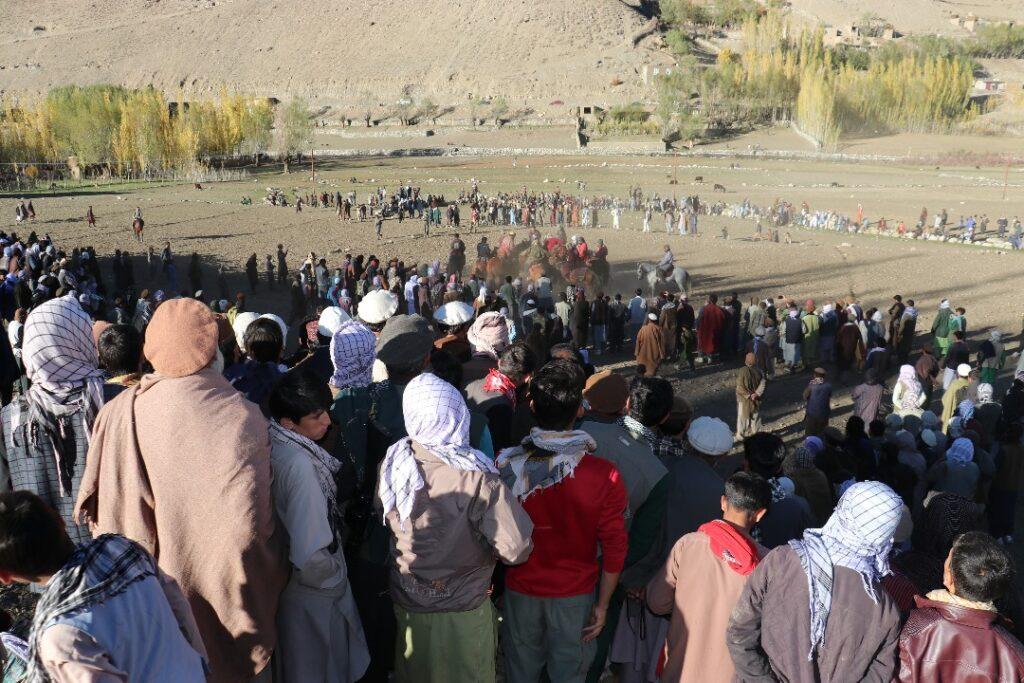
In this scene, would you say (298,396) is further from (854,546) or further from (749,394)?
(749,394)

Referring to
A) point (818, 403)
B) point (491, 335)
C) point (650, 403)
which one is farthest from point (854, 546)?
point (818, 403)

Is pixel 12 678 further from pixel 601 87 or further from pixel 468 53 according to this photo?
pixel 468 53

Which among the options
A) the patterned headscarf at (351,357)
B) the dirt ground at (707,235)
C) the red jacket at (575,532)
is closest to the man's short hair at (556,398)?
the red jacket at (575,532)

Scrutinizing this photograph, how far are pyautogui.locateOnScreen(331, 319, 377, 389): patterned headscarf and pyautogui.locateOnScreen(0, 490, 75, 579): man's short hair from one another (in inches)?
68.9

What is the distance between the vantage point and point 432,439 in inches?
101

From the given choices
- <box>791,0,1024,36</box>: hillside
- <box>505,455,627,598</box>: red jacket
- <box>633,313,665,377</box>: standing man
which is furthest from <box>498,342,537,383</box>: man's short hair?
<box>791,0,1024,36</box>: hillside

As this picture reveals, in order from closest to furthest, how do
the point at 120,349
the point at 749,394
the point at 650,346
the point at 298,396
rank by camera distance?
the point at 298,396, the point at 120,349, the point at 749,394, the point at 650,346

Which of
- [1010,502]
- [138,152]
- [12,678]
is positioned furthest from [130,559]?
[138,152]

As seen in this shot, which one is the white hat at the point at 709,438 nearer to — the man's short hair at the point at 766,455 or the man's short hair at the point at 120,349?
the man's short hair at the point at 766,455

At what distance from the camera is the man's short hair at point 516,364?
412cm

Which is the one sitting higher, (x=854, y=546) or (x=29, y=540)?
(x=29, y=540)

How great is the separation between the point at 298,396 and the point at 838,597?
6.14ft

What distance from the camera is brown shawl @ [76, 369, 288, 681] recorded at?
2221mm

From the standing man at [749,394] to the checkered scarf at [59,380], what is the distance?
6.90m
